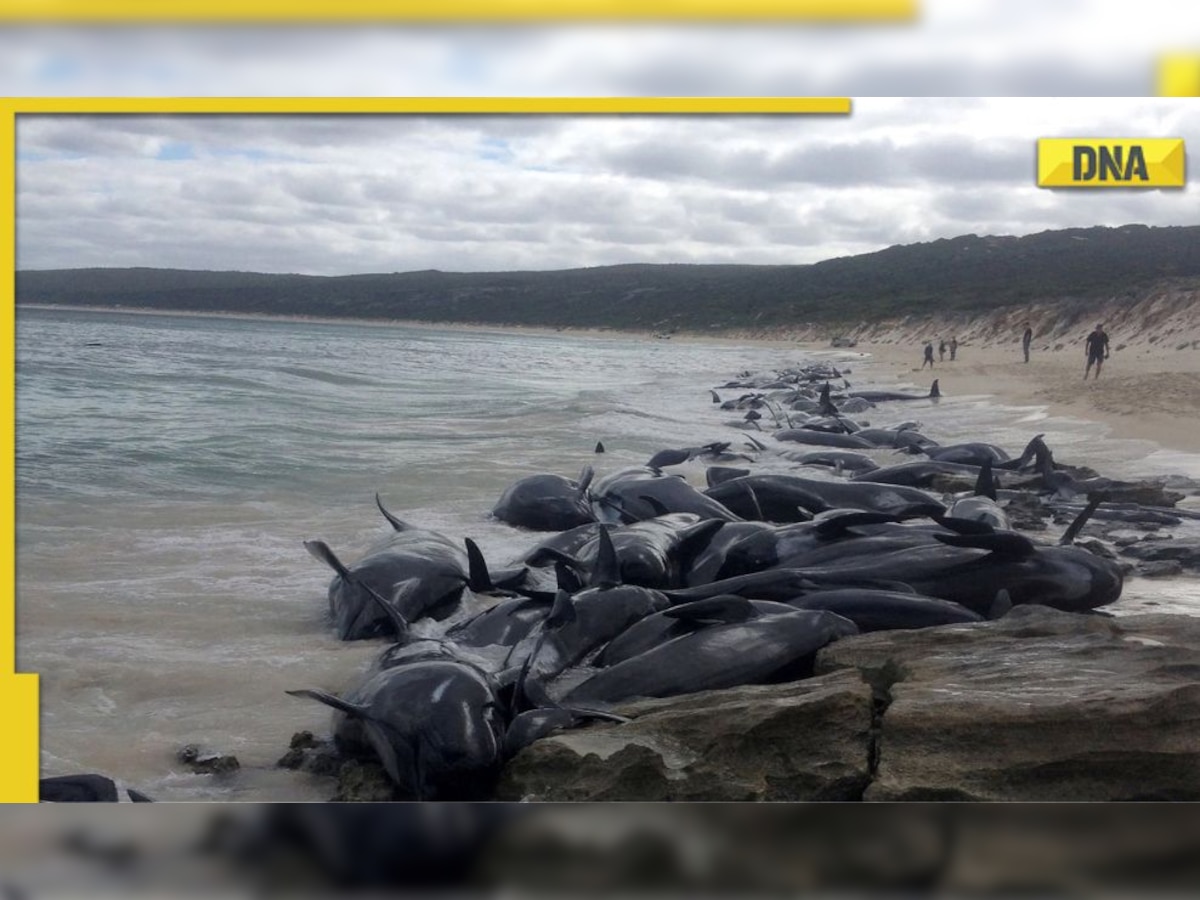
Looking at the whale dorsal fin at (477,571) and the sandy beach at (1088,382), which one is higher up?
the sandy beach at (1088,382)

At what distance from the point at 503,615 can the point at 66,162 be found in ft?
Answer: 6.61

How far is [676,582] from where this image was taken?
4.08 meters

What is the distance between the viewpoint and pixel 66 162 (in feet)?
10.7

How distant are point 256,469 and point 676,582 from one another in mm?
1541

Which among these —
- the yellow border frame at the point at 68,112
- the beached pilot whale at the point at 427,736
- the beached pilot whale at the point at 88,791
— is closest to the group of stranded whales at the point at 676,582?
the beached pilot whale at the point at 427,736

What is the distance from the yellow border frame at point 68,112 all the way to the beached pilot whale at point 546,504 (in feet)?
4.20

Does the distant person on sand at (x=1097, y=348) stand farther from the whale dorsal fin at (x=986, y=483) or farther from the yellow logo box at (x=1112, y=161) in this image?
the yellow logo box at (x=1112, y=161)

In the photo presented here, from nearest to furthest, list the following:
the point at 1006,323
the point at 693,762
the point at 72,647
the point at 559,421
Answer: the point at 693,762, the point at 72,647, the point at 1006,323, the point at 559,421

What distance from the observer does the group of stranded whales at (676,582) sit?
10.9 feet

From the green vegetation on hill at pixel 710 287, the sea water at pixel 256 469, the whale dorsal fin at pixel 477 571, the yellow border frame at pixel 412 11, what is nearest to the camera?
the yellow border frame at pixel 412 11

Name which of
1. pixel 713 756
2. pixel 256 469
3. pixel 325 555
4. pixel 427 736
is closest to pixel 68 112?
pixel 256 469

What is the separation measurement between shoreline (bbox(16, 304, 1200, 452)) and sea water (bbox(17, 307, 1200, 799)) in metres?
0.04

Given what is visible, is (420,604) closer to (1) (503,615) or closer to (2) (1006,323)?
(1) (503,615)

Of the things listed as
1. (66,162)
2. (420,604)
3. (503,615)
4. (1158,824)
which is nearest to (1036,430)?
(1158,824)
